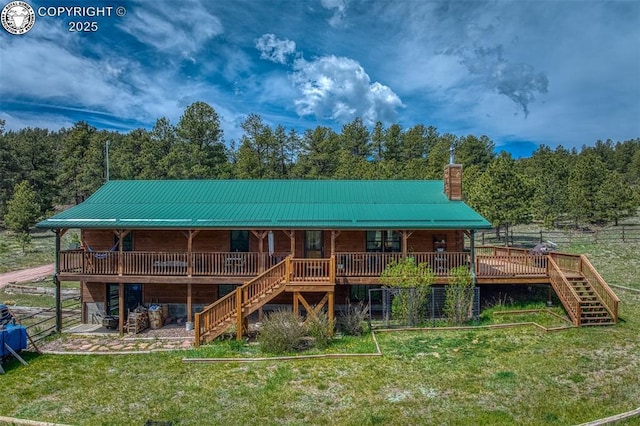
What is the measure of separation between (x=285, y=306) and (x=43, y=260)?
27745 mm

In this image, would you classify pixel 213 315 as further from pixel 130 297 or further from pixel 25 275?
pixel 25 275

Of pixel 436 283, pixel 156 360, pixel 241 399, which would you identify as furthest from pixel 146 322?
pixel 436 283

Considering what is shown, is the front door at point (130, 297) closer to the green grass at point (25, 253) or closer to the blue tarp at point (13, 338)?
the blue tarp at point (13, 338)

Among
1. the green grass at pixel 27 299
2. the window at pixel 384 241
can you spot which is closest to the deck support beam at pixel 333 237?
the window at pixel 384 241

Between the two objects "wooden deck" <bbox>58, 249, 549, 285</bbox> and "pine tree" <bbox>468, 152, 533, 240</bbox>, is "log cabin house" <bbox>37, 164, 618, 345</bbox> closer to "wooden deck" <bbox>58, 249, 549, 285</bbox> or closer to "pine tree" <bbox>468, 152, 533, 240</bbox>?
"wooden deck" <bbox>58, 249, 549, 285</bbox>

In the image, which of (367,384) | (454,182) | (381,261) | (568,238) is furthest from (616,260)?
(367,384)

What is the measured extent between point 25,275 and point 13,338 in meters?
18.8

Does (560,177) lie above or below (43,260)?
above

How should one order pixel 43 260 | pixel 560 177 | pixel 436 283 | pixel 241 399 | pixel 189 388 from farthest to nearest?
pixel 560 177
pixel 43 260
pixel 436 283
pixel 189 388
pixel 241 399

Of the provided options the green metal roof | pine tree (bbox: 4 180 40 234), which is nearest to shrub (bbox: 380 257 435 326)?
the green metal roof

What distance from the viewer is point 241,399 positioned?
380 inches

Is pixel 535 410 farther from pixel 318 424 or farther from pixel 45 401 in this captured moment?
pixel 45 401

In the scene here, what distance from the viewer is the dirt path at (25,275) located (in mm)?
25586

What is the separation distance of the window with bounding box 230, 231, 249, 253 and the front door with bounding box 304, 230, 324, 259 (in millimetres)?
2652
